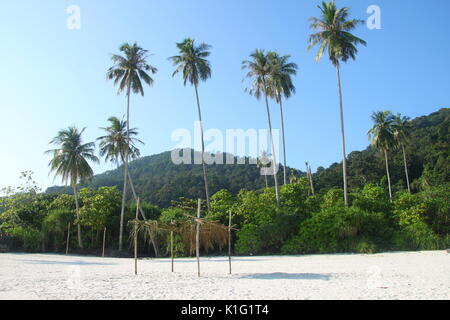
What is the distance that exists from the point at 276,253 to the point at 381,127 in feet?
76.3

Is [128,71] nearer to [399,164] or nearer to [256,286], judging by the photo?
[256,286]

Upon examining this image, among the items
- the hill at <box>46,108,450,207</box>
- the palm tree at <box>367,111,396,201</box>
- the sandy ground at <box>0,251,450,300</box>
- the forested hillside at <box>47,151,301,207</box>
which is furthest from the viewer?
the forested hillside at <box>47,151,301,207</box>

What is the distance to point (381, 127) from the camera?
3978 centimetres

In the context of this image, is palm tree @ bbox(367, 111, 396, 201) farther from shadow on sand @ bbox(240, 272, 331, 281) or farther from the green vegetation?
shadow on sand @ bbox(240, 272, 331, 281)

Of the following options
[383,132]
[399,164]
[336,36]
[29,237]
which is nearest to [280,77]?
[336,36]

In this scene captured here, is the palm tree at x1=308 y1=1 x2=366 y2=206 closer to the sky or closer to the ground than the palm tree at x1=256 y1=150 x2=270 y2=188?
closer to the sky

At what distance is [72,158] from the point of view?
3189 centimetres

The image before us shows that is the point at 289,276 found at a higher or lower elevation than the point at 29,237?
lower

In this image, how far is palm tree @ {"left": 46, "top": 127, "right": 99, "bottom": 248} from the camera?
31.9 m

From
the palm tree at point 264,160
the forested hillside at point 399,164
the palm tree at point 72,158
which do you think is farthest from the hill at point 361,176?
the palm tree at point 72,158

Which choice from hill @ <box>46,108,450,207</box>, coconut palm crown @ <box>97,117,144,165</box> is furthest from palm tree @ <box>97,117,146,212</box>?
hill @ <box>46,108,450,207</box>

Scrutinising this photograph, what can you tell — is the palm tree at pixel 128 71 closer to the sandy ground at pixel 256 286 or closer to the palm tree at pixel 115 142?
the palm tree at pixel 115 142

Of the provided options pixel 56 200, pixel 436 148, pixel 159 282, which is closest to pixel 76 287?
pixel 159 282
